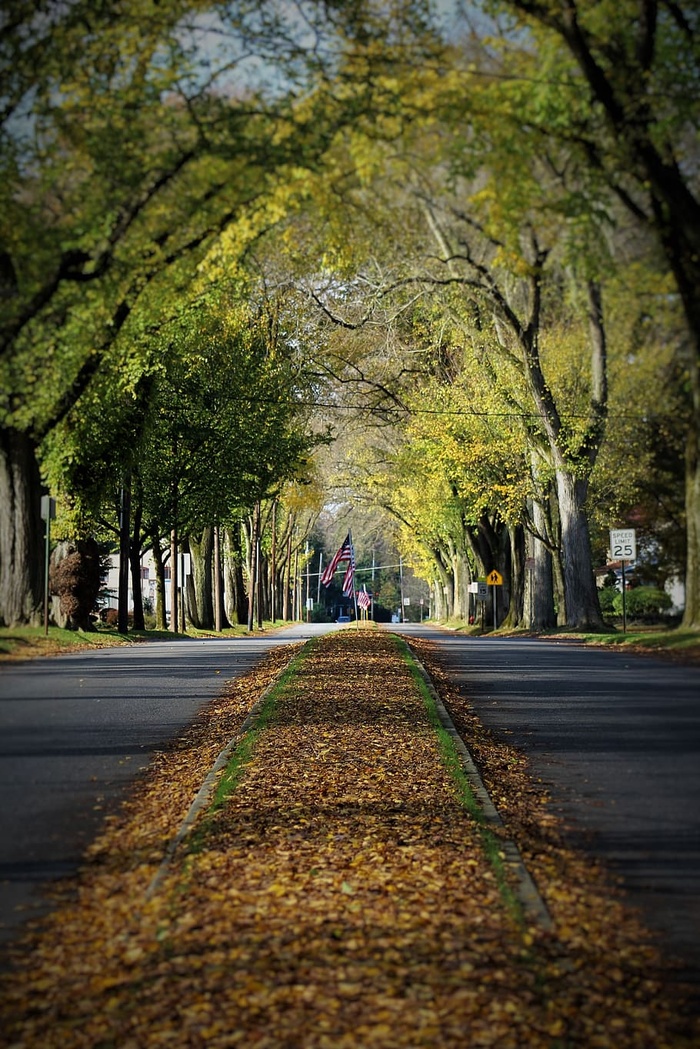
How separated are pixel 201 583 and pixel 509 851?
44.4 meters

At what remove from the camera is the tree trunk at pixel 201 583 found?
1959 inches

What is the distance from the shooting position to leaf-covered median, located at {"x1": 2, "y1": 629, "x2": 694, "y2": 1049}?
4566 millimetres

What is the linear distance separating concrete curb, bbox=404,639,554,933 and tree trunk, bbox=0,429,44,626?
2.91 m

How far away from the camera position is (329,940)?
5.71 meters

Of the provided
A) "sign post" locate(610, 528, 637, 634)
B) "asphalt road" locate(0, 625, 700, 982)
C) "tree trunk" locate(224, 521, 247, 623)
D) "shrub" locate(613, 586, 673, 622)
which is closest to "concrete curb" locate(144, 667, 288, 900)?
"asphalt road" locate(0, 625, 700, 982)

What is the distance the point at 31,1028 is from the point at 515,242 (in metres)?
3.56

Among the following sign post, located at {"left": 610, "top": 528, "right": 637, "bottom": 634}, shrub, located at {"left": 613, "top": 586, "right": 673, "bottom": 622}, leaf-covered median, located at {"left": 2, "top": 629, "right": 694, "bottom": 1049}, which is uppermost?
sign post, located at {"left": 610, "top": 528, "right": 637, "bottom": 634}

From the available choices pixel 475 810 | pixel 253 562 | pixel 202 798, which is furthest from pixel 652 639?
pixel 253 562

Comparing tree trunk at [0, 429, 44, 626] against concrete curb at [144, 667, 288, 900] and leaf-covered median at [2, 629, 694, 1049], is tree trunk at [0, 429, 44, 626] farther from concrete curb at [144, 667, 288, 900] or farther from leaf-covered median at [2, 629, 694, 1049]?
concrete curb at [144, 667, 288, 900]

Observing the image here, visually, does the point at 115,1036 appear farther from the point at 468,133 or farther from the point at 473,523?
the point at 473,523

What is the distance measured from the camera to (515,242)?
16.1 ft

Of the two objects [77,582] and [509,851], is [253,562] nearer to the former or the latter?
[509,851]

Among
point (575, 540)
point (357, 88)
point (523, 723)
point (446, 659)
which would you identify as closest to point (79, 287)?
point (357, 88)

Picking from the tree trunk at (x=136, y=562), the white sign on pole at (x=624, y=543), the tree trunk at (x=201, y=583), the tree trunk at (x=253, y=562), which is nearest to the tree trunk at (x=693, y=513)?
the white sign on pole at (x=624, y=543)
